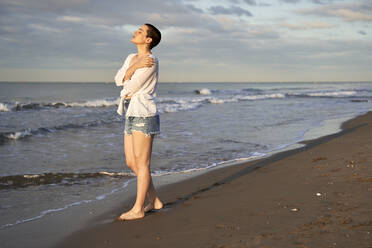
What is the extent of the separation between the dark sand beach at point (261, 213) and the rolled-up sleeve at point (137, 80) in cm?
135

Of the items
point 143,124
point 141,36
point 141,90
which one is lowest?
point 143,124

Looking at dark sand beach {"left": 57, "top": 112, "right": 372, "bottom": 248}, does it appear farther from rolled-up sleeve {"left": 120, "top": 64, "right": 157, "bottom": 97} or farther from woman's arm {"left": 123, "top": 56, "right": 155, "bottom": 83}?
woman's arm {"left": 123, "top": 56, "right": 155, "bottom": 83}

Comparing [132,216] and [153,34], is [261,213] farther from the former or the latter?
[153,34]

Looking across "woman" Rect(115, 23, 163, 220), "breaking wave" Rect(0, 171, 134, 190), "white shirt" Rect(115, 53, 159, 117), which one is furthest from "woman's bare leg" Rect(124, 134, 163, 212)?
"breaking wave" Rect(0, 171, 134, 190)

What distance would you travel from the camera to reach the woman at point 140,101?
3.69 meters

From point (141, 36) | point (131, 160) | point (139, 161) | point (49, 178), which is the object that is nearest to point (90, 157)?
point (49, 178)

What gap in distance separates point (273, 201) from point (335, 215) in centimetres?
82

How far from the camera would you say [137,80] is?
3.67 m

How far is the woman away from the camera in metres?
3.69

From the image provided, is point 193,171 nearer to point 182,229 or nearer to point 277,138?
point 182,229

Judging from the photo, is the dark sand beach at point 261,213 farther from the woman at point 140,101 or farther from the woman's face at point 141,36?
the woman's face at point 141,36

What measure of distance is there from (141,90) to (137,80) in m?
0.13

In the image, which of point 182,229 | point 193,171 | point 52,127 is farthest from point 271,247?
point 52,127

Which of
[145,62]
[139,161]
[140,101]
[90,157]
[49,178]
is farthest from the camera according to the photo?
[90,157]
